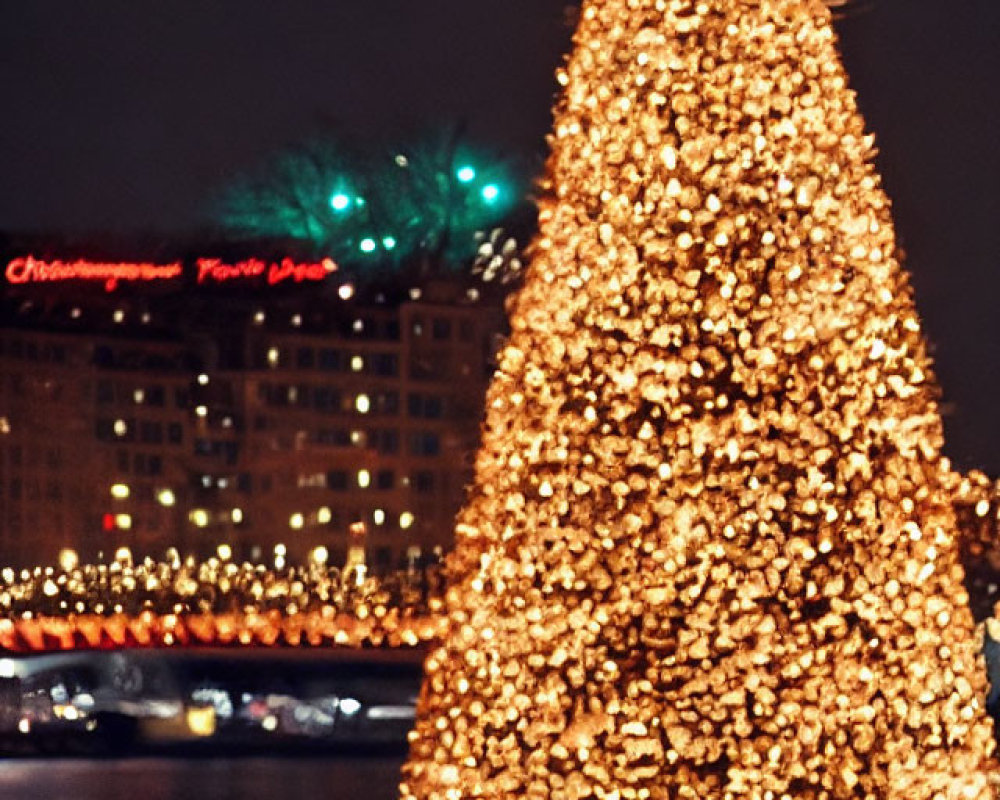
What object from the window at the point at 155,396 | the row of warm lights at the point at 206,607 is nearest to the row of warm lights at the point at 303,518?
the window at the point at 155,396

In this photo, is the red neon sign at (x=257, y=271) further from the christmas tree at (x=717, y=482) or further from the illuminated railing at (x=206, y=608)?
the christmas tree at (x=717, y=482)

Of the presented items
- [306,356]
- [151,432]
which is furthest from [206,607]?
[151,432]

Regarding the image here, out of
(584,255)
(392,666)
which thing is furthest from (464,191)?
(584,255)

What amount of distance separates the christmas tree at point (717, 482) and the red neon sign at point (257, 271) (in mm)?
74866

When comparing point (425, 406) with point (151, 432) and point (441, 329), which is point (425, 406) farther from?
point (151, 432)

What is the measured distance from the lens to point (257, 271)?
293ft

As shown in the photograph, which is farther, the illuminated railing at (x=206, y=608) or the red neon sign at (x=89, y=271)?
the red neon sign at (x=89, y=271)

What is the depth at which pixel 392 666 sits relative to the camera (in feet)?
109

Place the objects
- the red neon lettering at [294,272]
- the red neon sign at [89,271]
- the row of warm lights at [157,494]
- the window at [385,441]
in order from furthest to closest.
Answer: the red neon sign at [89,271]
the window at [385,441]
the row of warm lights at [157,494]
the red neon lettering at [294,272]

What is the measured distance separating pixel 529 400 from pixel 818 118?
1458 millimetres

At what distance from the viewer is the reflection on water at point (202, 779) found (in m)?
21.3

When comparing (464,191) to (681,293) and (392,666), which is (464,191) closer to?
(392,666)

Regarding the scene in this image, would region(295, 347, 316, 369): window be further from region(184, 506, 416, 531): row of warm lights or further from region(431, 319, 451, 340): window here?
region(431, 319, 451, 340): window

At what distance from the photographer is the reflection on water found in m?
21.3
